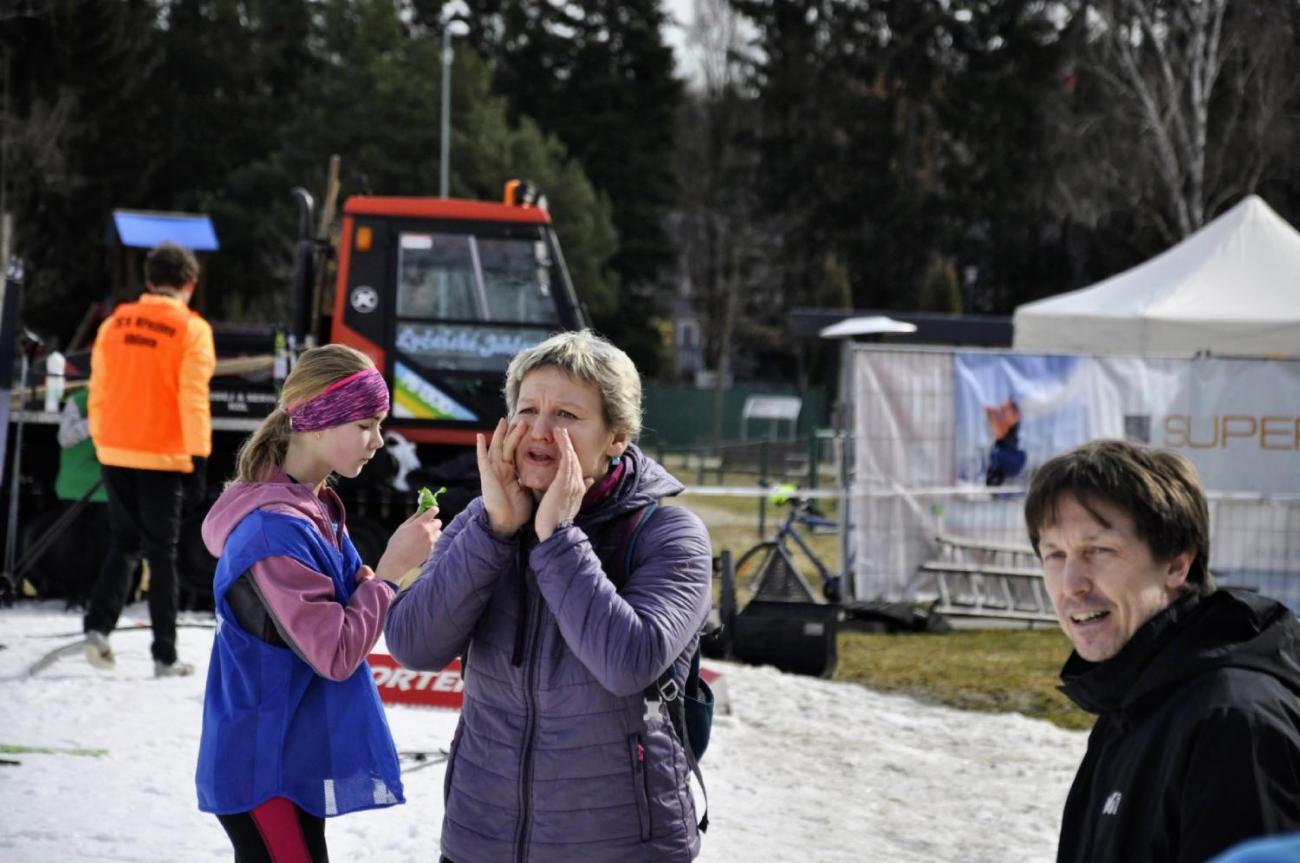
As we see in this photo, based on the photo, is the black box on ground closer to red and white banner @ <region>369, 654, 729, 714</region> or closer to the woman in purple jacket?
red and white banner @ <region>369, 654, 729, 714</region>

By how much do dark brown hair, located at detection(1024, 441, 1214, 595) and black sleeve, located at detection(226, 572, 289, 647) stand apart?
5.60 feet

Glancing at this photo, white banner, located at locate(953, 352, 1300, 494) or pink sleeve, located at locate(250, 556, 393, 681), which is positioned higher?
white banner, located at locate(953, 352, 1300, 494)

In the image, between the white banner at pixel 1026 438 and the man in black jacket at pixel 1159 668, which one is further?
the white banner at pixel 1026 438

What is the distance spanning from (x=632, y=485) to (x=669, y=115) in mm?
48624

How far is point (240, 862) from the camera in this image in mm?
3445

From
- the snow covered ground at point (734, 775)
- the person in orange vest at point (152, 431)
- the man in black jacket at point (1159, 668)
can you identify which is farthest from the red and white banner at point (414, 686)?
the man in black jacket at point (1159, 668)

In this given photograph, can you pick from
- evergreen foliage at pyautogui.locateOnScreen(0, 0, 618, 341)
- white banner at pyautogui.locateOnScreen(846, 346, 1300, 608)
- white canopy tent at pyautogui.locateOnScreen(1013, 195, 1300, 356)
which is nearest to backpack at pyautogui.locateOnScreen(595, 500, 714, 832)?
white banner at pyautogui.locateOnScreen(846, 346, 1300, 608)

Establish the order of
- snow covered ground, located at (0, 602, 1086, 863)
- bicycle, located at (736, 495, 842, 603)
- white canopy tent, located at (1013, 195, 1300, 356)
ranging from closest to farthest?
snow covered ground, located at (0, 602, 1086, 863) < bicycle, located at (736, 495, 842, 603) < white canopy tent, located at (1013, 195, 1300, 356)

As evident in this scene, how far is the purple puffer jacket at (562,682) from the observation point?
2.89 metres

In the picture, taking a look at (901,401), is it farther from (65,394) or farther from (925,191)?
(925,191)

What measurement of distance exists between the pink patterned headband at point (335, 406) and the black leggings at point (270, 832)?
2.74ft

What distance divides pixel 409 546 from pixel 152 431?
4754 mm

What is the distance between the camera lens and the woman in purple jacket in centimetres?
291

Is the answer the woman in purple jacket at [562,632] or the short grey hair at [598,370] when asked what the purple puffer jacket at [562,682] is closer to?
the woman in purple jacket at [562,632]
